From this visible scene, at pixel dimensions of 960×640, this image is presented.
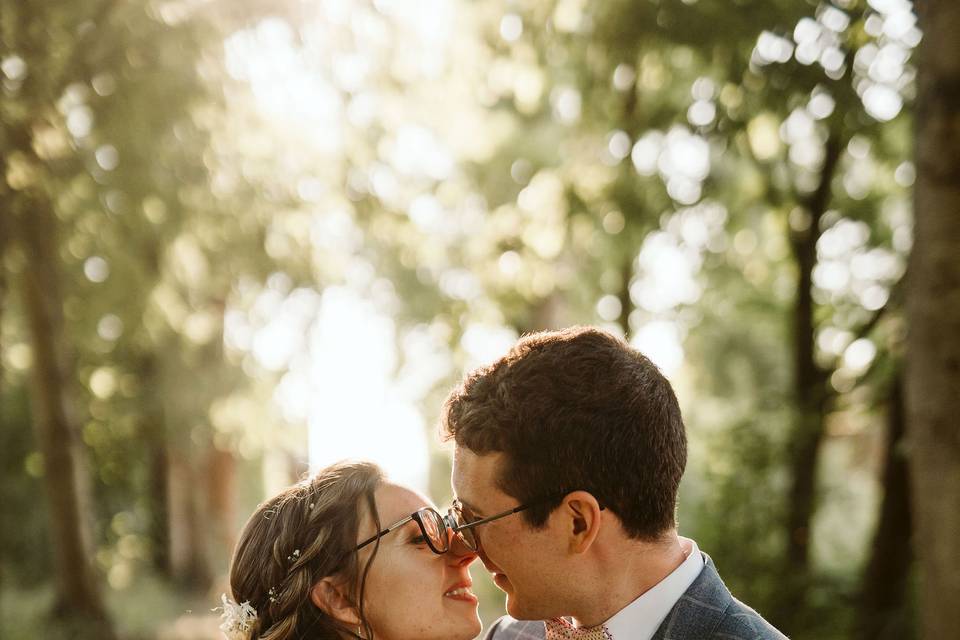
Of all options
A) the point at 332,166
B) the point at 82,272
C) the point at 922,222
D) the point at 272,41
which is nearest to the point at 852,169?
the point at 332,166

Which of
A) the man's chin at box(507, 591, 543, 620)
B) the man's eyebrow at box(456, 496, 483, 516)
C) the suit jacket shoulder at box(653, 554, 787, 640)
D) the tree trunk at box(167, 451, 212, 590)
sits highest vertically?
the man's eyebrow at box(456, 496, 483, 516)

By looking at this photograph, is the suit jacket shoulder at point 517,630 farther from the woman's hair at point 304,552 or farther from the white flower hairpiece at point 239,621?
the white flower hairpiece at point 239,621

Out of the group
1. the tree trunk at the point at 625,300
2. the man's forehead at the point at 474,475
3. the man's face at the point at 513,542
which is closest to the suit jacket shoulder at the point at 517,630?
the man's face at the point at 513,542

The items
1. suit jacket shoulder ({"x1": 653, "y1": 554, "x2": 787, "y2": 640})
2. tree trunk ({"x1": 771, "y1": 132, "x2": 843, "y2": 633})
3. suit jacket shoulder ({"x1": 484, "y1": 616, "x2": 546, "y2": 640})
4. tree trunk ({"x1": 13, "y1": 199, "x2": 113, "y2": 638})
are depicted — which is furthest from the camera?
tree trunk ({"x1": 13, "y1": 199, "x2": 113, "y2": 638})

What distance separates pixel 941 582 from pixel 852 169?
29.1ft

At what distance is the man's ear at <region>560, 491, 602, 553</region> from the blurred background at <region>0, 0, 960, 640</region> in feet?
4.45

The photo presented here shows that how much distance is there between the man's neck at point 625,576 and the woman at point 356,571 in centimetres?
50

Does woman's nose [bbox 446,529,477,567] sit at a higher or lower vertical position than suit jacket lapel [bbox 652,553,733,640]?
higher

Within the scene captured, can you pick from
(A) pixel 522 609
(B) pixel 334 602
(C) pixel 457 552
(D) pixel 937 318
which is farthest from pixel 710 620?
(D) pixel 937 318

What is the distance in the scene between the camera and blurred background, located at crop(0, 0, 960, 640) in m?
7.27

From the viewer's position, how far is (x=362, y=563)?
10.7 feet

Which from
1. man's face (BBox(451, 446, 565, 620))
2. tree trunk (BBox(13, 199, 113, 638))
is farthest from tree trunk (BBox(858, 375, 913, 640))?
tree trunk (BBox(13, 199, 113, 638))

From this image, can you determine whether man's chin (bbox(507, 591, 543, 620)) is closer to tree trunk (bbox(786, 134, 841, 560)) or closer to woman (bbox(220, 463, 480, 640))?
woman (bbox(220, 463, 480, 640))

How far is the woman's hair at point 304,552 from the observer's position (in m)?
3.26
